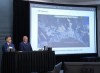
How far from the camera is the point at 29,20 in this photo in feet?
20.4

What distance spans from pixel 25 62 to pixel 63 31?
453 centimetres

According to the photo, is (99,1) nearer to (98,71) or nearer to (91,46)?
(91,46)

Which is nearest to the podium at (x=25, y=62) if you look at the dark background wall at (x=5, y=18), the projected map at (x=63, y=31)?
the projected map at (x=63, y=31)

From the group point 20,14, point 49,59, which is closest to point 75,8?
point 20,14

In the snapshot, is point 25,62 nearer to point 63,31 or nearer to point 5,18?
point 5,18

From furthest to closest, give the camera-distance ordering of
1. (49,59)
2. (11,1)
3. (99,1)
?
(99,1)
(11,1)
(49,59)

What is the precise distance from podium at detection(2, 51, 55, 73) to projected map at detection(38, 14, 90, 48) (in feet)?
12.7

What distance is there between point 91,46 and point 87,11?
110 cm

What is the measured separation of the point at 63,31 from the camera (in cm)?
679

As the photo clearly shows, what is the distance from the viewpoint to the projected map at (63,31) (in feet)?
21.2

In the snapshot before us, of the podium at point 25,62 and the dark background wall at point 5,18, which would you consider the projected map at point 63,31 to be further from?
the podium at point 25,62

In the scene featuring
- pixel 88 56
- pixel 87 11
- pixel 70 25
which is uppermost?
pixel 87 11

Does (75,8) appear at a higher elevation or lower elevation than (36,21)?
higher

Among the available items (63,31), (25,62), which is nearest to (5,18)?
(63,31)
